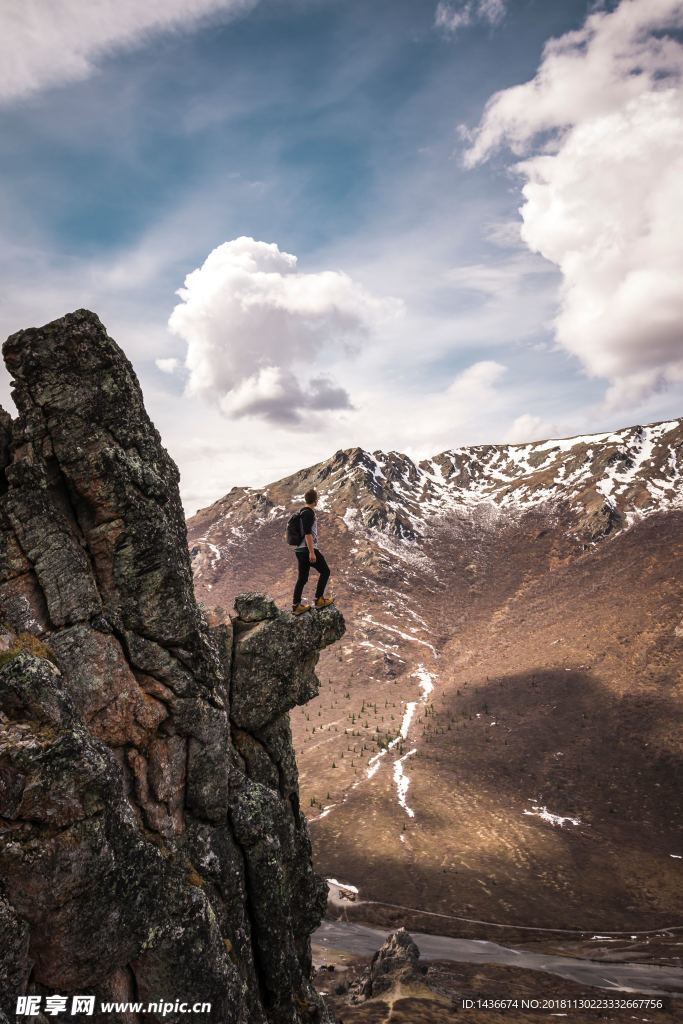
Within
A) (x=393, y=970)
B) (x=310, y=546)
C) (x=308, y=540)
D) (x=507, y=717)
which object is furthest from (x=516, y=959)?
(x=507, y=717)

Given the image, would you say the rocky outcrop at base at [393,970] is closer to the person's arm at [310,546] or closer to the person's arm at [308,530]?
the person's arm at [310,546]

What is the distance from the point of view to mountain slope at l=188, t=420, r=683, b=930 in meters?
58.4

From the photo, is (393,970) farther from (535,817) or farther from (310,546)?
(535,817)

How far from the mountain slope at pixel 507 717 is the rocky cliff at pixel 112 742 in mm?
50037

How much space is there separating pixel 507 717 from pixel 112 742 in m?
93.5

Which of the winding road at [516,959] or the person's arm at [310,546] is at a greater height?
the person's arm at [310,546]

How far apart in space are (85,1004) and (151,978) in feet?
4.43

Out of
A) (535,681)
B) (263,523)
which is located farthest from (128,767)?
(263,523)

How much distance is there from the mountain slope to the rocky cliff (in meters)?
50.0

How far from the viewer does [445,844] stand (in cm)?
6284

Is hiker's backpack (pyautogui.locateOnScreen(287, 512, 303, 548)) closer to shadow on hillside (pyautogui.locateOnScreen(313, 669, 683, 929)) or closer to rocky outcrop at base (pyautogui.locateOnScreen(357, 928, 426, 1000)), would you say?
rocky outcrop at base (pyautogui.locateOnScreen(357, 928, 426, 1000))

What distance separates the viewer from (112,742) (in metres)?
12.5

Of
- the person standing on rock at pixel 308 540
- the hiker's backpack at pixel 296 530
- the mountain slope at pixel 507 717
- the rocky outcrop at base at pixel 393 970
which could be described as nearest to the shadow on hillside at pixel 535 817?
the mountain slope at pixel 507 717

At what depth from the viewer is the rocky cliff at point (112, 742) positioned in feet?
31.7
